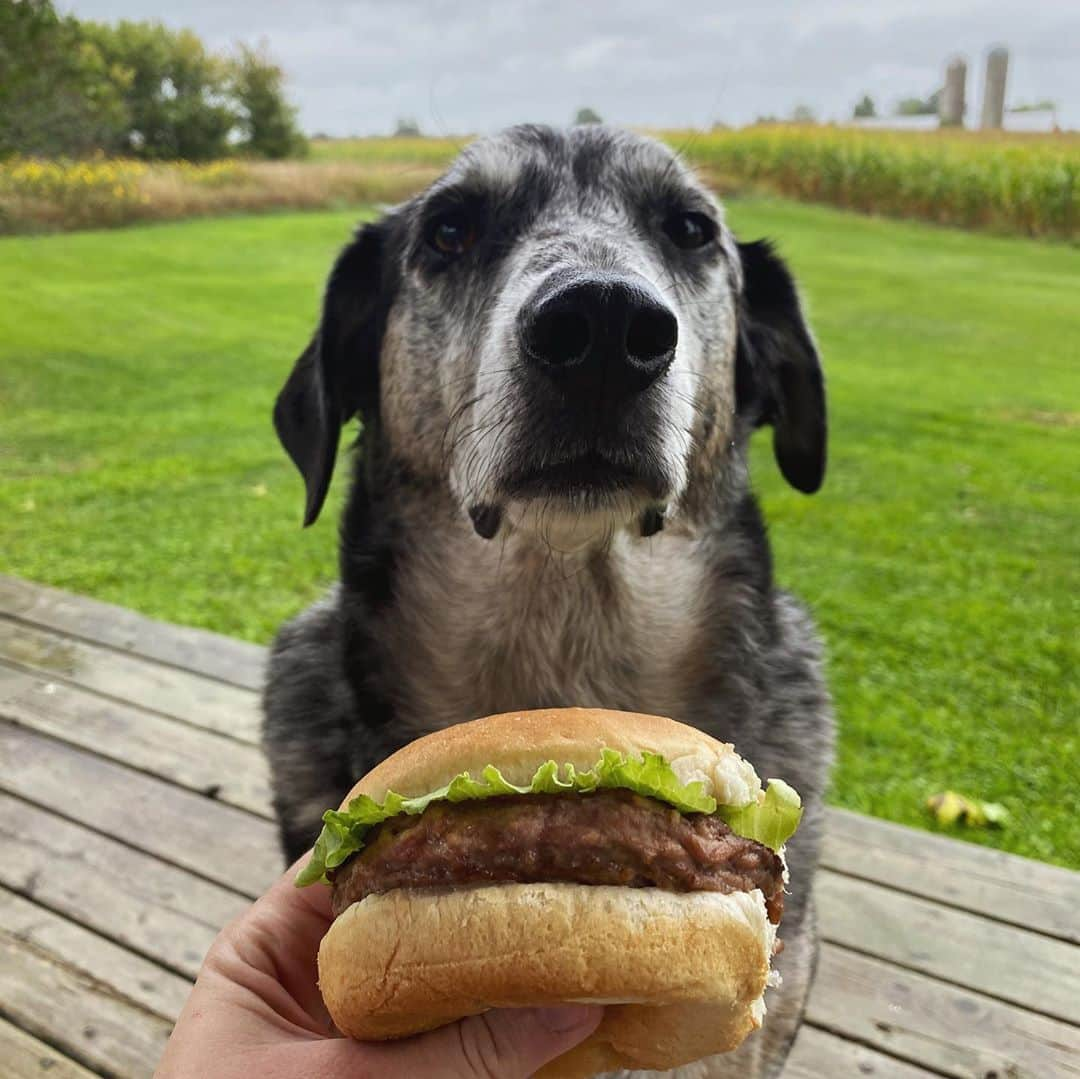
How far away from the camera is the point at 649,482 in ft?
5.27

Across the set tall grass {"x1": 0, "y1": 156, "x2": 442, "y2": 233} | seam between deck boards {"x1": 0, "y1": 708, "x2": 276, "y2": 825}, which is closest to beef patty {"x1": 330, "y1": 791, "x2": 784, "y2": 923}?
seam between deck boards {"x1": 0, "y1": 708, "x2": 276, "y2": 825}

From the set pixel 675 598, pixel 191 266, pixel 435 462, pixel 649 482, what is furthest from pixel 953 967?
pixel 191 266

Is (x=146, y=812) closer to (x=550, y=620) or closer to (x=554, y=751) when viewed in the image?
(x=550, y=620)

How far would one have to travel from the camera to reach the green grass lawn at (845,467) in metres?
3.76

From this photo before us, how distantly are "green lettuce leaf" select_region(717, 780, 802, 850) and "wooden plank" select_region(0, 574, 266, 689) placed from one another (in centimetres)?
267

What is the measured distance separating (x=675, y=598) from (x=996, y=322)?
5.66 meters

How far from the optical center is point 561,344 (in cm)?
150

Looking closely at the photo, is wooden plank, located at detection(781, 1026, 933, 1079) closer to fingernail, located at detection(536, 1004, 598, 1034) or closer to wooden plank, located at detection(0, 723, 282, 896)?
fingernail, located at detection(536, 1004, 598, 1034)

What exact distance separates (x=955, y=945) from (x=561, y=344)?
198 centimetres

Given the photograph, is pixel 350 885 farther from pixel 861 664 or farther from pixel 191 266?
pixel 191 266

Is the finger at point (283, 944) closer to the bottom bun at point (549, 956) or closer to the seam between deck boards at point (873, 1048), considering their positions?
the bottom bun at point (549, 956)

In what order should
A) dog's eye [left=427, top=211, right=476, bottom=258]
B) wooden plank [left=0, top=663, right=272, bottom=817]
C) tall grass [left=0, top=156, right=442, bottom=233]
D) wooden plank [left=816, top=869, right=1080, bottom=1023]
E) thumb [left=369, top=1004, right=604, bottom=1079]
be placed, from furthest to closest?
1. tall grass [left=0, top=156, right=442, bottom=233]
2. wooden plank [left=0, top=663, right=272, bottom=817]
3. wooden plank [left=816, top=869, right=1080, bottom=1023]
4. dog's eye [left=427, top=211, right=476, bottom=258]
5. thumb [left=369, top=1004, right=604, bottom=1079]

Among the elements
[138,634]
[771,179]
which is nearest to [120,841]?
A: [138,634]

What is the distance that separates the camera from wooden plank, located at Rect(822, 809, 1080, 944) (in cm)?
255
